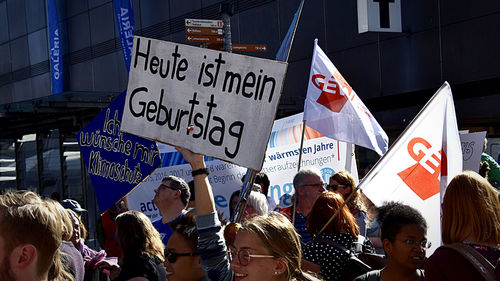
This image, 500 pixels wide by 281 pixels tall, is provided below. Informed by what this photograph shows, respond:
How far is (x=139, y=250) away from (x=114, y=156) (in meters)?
2.29

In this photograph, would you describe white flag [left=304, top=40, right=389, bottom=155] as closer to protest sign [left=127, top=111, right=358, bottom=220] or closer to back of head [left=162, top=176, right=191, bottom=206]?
protest sign [left=127, top=111, right=358, bottom=220]

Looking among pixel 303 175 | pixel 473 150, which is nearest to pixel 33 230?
pixel 303 175

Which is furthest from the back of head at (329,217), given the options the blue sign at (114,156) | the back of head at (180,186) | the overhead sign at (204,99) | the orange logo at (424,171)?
the blue sign at (114,156)

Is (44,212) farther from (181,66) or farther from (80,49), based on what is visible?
(80,49)

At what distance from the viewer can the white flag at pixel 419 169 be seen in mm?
4781

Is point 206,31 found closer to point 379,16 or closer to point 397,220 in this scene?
point 379,16

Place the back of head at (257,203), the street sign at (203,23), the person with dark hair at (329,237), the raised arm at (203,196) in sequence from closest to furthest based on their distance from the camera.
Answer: the raised arm at (203,196) → the person with dark hair at (329,237) → the back of head at (257,203) → the street sign at (203,23)

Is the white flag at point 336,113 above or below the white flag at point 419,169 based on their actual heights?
above

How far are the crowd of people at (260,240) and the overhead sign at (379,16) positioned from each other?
954 centimetres

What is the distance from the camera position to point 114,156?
7152mm

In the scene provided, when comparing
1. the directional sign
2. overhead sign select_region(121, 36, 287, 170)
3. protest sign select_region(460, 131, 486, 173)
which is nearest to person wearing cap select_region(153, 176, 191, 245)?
overhead sign select_region(121, 36, 287, 170)

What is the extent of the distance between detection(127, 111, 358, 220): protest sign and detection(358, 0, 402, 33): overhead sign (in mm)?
6277

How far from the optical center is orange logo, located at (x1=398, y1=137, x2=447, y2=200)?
4.84 meters

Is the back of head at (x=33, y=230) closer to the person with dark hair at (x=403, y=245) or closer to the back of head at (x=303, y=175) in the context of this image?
the person with dark hair at (x=403, y=245)
